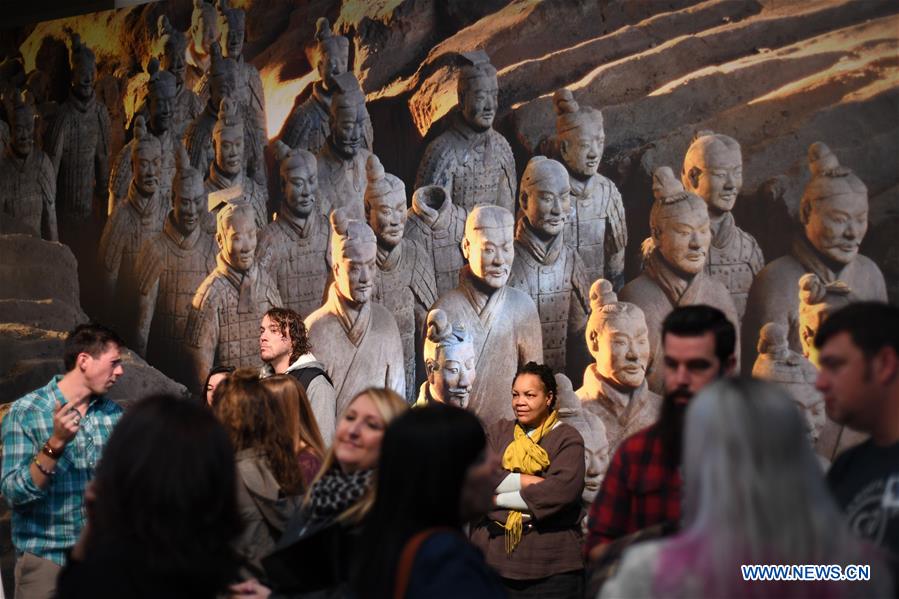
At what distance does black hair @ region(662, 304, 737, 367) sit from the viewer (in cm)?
288

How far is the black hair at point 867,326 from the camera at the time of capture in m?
2.64

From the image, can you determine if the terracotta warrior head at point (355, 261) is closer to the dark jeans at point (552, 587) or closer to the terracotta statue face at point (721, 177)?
the terracotta statue face at point (721, 177)

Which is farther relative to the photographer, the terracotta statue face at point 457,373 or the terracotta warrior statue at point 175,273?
the terracotta warrior statue at point 175,273

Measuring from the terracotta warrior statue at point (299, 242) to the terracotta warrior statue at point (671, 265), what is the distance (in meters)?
2.02

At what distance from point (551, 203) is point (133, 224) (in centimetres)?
310

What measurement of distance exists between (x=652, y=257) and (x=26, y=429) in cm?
333

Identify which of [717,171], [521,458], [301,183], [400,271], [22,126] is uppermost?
[22,126]

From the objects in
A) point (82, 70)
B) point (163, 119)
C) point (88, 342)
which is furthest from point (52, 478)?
point (82, 70)

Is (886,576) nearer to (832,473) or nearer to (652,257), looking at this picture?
(832,473)

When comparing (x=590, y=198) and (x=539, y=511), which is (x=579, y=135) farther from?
(x=539, y=511)

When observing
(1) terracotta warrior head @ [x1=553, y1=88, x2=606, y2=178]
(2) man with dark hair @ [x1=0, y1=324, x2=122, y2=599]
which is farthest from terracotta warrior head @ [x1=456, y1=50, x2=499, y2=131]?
(2) man with dark hair @ [x1=0, y1=324, x2=122, y2=599]

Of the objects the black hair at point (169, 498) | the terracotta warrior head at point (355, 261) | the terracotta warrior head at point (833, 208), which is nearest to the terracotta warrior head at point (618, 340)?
the terracotta warrior head at point (833, 208)

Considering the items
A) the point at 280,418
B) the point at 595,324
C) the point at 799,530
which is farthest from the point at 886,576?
the point at 595,324

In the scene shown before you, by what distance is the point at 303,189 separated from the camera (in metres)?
6.87
